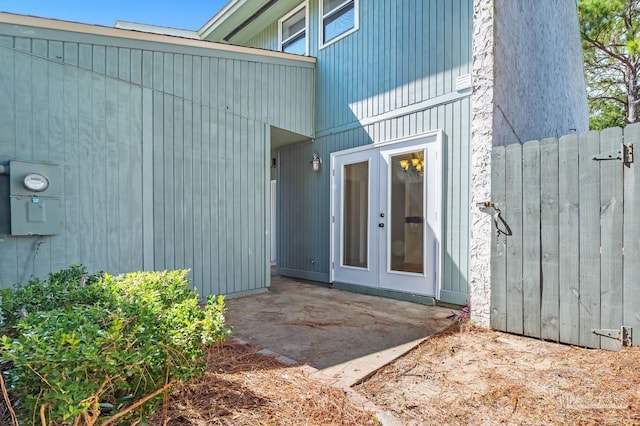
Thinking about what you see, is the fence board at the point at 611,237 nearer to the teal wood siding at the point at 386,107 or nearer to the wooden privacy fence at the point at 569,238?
the wooden privacy fence at the point at 569,238

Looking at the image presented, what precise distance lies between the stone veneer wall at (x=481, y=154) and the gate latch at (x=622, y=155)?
91 cm

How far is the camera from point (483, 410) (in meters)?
2.05

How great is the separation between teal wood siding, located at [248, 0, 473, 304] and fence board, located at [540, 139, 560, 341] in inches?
44.7

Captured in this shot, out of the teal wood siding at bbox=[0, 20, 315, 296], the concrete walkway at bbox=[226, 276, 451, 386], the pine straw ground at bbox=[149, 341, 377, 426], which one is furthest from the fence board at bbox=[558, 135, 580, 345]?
the teal wood siding at bbox=[0, 20, 315, 296]

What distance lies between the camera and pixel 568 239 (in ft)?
9.71

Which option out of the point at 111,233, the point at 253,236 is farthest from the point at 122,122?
the point at 253,236

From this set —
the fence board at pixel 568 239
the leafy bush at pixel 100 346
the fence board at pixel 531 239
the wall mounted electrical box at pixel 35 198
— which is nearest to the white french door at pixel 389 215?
the fence board at pixel 531 239

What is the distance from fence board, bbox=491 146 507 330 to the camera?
332 cm

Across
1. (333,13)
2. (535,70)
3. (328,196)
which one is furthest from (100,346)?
(333,13)

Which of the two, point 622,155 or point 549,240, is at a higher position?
point 622,155

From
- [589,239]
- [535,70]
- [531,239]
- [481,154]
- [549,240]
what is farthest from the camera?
[535,70]

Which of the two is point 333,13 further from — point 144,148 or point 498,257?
point 498,257

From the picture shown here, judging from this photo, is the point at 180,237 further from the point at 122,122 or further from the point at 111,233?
the point at 122,122

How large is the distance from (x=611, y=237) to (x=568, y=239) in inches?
11.0
